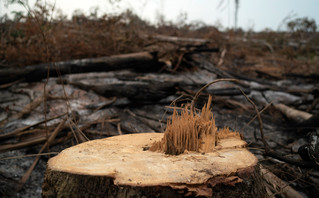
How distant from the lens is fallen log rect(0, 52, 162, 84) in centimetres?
471

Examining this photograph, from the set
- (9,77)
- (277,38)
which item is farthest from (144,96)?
(277,38)

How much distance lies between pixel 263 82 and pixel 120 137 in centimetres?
525

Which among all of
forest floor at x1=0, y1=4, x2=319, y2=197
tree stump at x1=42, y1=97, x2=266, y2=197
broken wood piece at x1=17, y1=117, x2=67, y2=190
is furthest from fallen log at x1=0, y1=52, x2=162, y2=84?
tree stump at x1=42, y1=97, x2=266, y2=197

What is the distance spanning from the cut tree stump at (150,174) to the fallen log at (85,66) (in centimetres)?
335

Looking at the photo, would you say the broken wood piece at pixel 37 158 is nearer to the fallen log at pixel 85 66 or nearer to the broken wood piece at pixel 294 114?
the fallen log at pixel 85 66

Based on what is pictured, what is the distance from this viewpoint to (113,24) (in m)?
6.15

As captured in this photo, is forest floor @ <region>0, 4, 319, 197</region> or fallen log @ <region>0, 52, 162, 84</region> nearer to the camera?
forest floor @ <region>0, 4, 319, 197</region>

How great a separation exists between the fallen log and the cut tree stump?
3.35 metres

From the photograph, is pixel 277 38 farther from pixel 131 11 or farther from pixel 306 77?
pixel 131 11

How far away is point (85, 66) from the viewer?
5.15m

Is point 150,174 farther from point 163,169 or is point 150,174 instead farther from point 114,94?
point 114,94

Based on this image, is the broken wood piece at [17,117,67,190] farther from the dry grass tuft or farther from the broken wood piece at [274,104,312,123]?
the broken wood piece at [274,104,312,123]

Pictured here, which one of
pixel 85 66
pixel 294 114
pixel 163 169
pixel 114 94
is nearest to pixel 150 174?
pixel 163 169

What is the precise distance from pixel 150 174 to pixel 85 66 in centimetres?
431
